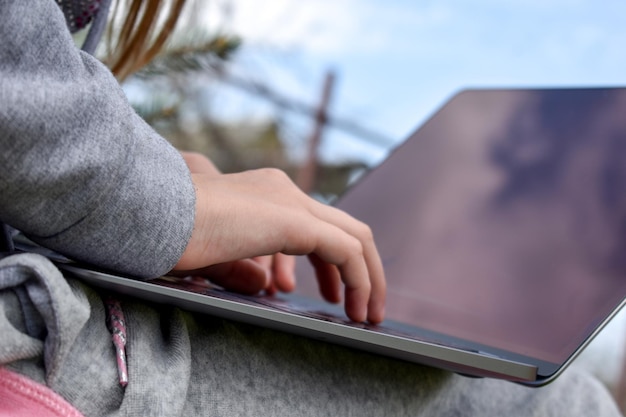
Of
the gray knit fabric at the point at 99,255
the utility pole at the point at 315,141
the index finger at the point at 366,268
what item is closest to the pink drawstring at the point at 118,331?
the gray knit fabric at the point at 99,255

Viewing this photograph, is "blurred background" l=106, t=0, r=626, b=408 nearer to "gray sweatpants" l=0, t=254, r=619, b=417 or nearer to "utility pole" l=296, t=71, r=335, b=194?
"utility pole" l=296, t=71, r=335, b=194

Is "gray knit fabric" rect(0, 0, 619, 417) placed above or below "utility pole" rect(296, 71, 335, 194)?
above

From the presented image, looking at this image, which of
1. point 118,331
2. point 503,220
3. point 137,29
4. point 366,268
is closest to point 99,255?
point 118,331

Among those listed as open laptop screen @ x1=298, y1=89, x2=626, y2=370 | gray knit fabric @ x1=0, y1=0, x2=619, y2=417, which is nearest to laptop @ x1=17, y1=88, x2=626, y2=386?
open laptop screen @ x1=298, y1=89, x2=626, y2=370

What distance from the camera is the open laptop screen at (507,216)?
70 cm

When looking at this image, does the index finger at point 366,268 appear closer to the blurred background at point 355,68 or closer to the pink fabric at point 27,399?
the pink fabric at point 27,399

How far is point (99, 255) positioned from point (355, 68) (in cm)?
334

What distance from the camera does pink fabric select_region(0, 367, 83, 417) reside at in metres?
0.35

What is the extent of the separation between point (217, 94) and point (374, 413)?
257 cm

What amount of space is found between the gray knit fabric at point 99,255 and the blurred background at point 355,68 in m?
1.69

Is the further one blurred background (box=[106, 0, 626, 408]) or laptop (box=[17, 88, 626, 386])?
blurred background (box=[106, 0, 626, 408])

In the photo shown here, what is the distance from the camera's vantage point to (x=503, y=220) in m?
0.81

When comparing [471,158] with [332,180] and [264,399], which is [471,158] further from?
[332,180]

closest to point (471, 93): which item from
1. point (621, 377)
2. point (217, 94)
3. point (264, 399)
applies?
point (264, 399)
